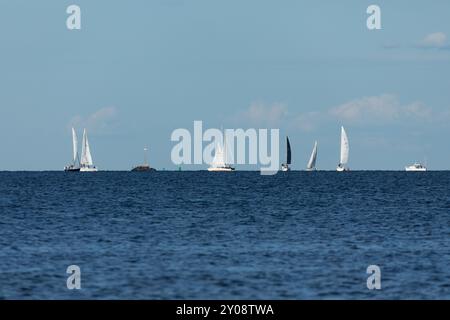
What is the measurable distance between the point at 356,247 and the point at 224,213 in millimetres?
37222

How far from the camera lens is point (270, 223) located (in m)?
85.1

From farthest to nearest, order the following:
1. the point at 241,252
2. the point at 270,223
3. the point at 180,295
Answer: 1. the point at 270,223
2. the point at 241,252
3. the point at 180,295

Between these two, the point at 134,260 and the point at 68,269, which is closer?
the point at 68,269

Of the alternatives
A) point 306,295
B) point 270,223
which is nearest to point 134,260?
point 306,295

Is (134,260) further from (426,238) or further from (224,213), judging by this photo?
(224,213)

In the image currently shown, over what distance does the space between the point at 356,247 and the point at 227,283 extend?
18.4 m

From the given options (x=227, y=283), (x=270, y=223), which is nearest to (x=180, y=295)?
(x=227, y=283)

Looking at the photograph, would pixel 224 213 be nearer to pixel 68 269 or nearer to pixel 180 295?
pixel 68 269

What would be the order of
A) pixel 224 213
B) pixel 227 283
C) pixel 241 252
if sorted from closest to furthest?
1. pixel 227 283
2. pixel 241 252
3. pixel 224 213

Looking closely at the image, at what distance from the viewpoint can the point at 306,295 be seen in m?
43.7

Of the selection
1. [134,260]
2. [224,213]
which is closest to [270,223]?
[224,213]
